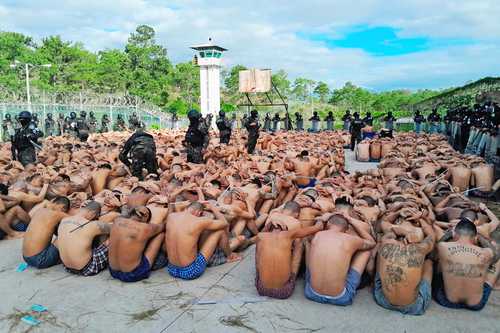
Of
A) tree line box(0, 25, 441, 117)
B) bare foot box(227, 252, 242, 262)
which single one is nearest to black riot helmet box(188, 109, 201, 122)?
bare foot box(227, 252, 242, 262)

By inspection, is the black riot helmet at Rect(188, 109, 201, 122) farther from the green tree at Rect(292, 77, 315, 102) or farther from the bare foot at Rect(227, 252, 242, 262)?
the green tree at Rect(292, 77, 315, 102)

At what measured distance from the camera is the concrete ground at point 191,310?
388cm

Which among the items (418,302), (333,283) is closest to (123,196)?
(333,283)

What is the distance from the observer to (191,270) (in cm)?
488

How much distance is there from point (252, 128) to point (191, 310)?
951 cm

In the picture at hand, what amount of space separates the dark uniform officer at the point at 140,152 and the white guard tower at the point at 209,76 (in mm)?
23982

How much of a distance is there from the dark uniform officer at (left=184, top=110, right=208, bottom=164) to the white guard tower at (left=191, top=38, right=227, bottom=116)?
22615 millimetres

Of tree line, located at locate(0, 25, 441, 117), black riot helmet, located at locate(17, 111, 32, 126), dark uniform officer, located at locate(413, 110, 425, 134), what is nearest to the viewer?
black riot helmet, located at locate(17, 111, 32, 126)

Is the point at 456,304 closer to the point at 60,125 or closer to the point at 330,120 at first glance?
the point at 60,125

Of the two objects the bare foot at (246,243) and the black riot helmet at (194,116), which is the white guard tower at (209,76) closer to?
the black riot helmet at (194,116)

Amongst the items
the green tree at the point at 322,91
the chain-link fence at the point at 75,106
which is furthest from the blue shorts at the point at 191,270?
the green tree at the point at 322,91

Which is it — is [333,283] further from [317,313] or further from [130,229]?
[130,229]

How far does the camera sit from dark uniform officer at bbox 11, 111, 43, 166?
9.59 metres

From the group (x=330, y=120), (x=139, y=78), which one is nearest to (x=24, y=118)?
(x=330, y=120)
